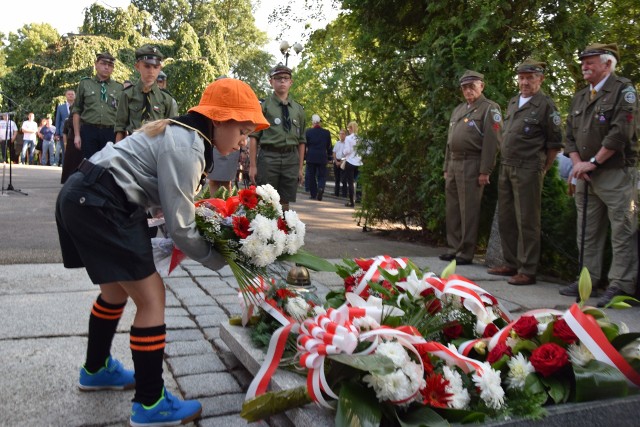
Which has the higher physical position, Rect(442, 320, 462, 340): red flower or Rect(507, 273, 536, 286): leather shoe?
Rect(442, 320, 462, 340): red flower

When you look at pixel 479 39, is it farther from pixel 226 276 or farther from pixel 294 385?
pixel 294 385

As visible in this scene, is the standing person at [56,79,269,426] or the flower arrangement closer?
the flower arrangement

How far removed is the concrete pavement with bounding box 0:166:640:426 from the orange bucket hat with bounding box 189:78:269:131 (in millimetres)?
1332

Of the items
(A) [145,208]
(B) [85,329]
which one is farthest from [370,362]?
(B) [85,329]

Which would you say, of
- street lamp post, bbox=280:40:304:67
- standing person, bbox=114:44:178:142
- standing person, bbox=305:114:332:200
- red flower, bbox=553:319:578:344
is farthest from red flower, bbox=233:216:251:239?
street lamp post, bbox=280:40:304:67

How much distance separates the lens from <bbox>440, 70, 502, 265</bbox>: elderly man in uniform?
264 inches

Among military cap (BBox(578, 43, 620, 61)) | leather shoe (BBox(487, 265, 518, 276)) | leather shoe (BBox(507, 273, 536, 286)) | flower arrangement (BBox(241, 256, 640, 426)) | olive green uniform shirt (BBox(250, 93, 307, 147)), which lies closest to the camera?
flower arrangement (BBox(241, 256, 640, 426))

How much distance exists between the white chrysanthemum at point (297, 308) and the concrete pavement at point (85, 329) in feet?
1.59

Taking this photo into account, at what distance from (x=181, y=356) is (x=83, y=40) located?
94.2 feet

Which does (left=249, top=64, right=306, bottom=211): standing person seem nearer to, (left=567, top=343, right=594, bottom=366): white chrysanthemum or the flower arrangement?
the flower arrangement

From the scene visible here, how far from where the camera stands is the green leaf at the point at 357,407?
2.02 metres

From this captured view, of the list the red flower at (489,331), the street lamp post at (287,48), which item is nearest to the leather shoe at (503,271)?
the red flower at (489,331)

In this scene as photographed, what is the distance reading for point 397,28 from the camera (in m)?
8.82

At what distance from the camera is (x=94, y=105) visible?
8523 mm
